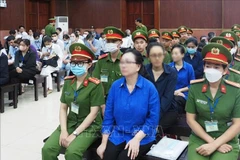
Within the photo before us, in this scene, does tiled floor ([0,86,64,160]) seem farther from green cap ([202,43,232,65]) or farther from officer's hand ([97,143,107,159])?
green cap ([202,43,232,65])

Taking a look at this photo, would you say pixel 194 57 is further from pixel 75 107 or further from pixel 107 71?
pixel 75 107

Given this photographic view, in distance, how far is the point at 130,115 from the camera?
2.51m

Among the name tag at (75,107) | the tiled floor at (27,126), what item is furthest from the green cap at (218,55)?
the tiled floor at (27,126)

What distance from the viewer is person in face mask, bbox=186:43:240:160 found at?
90.2 inches

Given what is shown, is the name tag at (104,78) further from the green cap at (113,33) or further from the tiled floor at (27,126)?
the tiled floor at (27,126)

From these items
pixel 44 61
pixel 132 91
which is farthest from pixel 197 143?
pixel 44 61

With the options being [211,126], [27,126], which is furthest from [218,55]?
[27,126]

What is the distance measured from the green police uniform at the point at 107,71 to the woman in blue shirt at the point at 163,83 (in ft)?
1.91

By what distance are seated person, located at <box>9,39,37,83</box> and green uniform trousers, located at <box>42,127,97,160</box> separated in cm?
354

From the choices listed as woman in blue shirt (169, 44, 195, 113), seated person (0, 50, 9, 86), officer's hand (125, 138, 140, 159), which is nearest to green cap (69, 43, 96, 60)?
officer's hand (125, 138, 140, 159)

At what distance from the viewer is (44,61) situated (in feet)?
22.9

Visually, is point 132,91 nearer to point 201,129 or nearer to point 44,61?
point 201,129

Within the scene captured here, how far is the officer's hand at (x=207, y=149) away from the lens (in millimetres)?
2268

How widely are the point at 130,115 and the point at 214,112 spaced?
25.3 inches
